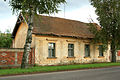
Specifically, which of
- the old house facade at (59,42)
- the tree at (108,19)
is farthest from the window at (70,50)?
the tree at (108,19)

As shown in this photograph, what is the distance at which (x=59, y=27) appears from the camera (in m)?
23.5

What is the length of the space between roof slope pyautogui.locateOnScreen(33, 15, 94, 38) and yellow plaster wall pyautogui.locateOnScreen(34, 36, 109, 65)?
73 cm

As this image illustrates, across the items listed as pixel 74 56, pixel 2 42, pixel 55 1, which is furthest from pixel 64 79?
pixel 2 42

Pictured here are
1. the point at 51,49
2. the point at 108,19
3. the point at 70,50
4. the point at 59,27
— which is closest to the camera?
the point at 51,49

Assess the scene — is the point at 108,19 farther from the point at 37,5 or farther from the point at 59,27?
the point at 37,5

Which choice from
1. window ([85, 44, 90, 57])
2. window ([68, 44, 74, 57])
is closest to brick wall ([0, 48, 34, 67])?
window ([68, 44, 74, 57])

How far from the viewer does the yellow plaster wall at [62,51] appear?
19644 millimetres

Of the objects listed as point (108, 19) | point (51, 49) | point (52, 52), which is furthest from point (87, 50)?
point (51, 49)

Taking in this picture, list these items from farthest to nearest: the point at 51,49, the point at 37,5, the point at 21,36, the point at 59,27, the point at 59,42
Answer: the point at 21,36, the point at 59,27, the point at 59,42, the point at 51,49, the point at 37,5

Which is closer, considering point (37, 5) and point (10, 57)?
point (37, 5)

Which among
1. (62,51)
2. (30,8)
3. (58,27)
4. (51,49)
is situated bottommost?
A: (62,51)

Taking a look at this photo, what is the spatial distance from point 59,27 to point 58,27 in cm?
20

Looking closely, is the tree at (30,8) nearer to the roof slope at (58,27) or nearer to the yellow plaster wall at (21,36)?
the roof slope at (58,27)

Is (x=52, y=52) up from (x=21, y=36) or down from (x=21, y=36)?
down
